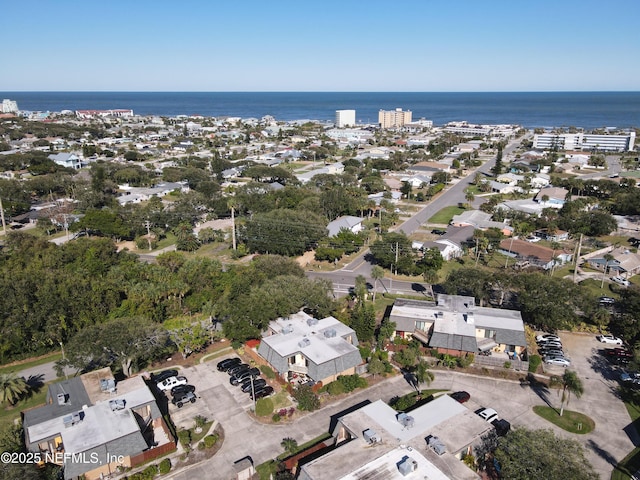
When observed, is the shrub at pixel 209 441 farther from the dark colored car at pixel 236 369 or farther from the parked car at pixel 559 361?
the parked car at pixel 559 361

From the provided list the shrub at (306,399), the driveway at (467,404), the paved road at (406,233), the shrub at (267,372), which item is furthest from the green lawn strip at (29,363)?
the paved road at (406,233)

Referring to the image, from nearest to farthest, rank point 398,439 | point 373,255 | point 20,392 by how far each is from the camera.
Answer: point 398,439 → point 20,392 → point 373,255

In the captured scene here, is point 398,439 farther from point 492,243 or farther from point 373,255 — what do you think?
point 492,243

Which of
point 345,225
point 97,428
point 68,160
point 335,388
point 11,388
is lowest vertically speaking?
point 335,388

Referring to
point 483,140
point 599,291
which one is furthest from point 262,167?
point 483,140

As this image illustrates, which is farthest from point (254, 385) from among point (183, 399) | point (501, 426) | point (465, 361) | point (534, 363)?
point (534, 363)

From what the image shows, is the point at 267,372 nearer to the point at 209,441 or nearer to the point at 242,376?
the point at 242,376

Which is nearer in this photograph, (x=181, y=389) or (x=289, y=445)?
(x=289, y=445)
